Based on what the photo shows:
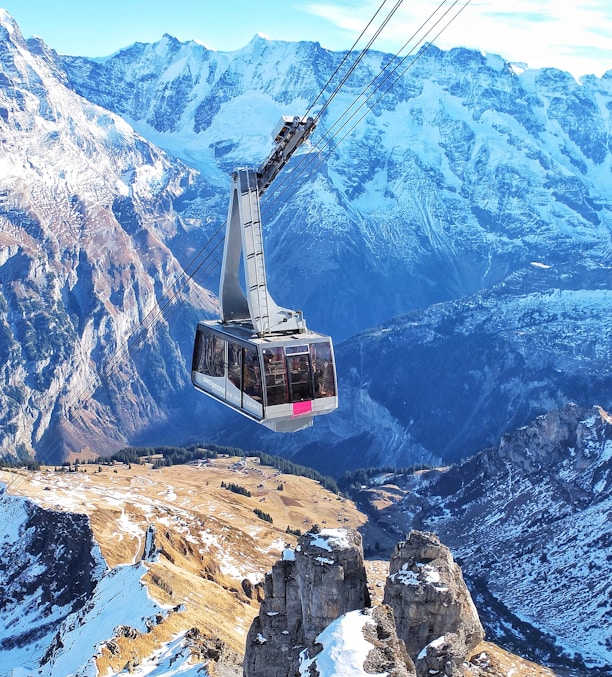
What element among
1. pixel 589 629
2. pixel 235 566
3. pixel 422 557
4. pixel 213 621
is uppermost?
pixel 422 557

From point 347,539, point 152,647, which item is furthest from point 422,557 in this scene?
point 152,647

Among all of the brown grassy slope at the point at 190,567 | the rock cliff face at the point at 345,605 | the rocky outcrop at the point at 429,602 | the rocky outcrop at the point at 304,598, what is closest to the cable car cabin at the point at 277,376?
the rock cliff face at the point at 345,605

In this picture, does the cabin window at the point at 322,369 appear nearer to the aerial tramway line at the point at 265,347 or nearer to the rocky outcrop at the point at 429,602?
the aerial tramway line at the point at 265,347

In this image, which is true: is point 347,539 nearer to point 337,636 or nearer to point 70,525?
point 337,636

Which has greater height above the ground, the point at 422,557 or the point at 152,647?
the point at 422,557

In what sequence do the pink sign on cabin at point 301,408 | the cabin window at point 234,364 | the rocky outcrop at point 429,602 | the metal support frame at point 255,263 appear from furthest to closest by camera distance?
the rocky outcrop at point 429,602 < the metal support frame at point 255,263 < the cabin window at point 234,364 < the pink sign on cabin at point 301,408

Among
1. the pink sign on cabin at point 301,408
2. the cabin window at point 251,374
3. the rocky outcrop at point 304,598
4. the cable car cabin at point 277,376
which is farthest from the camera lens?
the rocky outcrop at point 304,598

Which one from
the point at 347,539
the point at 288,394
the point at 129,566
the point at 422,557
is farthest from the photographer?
the point at 129,566
